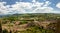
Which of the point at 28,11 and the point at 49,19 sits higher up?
the point at 28,11

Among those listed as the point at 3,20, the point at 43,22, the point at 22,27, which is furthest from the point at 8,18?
the point at 43,22

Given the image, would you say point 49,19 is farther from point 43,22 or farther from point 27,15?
point 27,15

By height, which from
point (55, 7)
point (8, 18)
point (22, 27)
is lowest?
point (22, 27)

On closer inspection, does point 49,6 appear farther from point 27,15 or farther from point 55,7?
point 27,15

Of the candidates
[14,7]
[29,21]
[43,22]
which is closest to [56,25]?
[43,22]

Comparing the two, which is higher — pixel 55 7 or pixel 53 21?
pixel 55 7

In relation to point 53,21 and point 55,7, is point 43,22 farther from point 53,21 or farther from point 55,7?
point 55,7

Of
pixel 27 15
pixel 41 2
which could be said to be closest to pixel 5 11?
pixel 27 15
